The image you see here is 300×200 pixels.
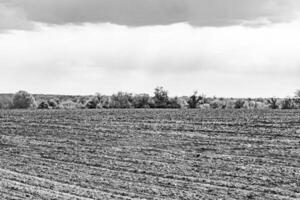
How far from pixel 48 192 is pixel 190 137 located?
→ 12332 mm

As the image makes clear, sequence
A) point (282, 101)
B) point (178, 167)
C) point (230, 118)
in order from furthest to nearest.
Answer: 1. point (282, 101)
2. point (230, 118)
3. point (178, 167)

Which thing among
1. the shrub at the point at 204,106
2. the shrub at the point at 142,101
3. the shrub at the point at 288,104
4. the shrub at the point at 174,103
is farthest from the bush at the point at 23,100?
the shrub at the point at 288,104

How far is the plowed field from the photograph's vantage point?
20312mm

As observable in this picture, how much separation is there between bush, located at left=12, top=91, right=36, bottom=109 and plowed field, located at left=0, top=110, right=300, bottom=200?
1662 centimetres

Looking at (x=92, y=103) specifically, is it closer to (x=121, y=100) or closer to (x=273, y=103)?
(x=121, y=100)

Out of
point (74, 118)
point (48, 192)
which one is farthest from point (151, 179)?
point (74, 118)

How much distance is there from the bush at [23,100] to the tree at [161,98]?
1128 cm

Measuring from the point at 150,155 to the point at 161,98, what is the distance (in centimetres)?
2441

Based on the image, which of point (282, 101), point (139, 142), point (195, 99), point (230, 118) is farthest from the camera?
point (195, 99)

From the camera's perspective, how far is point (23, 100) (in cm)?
5800

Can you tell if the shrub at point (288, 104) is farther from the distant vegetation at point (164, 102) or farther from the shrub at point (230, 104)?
the shrub at point (230, 104)

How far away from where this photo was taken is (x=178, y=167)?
24.6 meters

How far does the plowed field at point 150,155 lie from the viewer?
2031cm

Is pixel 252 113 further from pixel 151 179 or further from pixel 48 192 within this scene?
pixel 48 192
